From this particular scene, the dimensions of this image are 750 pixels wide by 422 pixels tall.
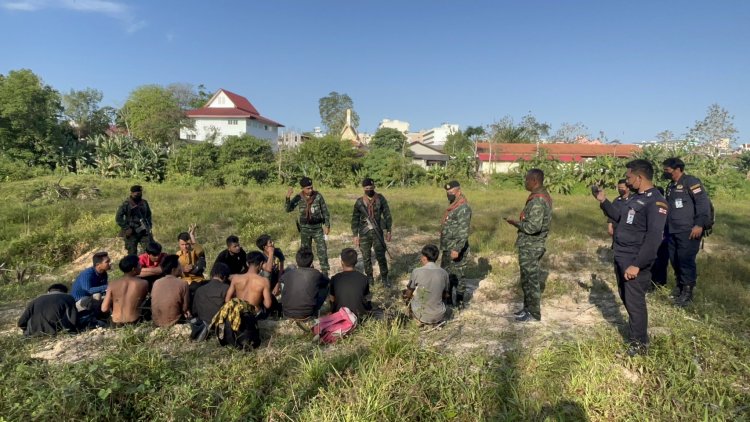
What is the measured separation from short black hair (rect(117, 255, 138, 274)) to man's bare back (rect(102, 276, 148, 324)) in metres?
0.14

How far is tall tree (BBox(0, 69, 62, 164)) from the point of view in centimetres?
2364

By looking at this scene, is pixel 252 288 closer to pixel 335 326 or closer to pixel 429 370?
pixel 335 326

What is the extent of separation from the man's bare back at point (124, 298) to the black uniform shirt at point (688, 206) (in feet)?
21.5

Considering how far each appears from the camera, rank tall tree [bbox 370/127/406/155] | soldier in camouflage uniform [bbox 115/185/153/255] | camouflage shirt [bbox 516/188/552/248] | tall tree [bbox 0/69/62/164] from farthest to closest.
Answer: tall tree [bbox 370/127/406/155] → tall tree [bbox 0/69/62/164] → soldier in camouflage uniform [bbox 115/185/153/255] → camouflage shirt [bbox 516/188/552/248]

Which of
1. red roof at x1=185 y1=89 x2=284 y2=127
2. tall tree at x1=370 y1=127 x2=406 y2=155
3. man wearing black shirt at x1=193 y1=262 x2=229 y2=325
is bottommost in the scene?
man wearing black shirt at x1=193 y1=262 x2=229 y2=325

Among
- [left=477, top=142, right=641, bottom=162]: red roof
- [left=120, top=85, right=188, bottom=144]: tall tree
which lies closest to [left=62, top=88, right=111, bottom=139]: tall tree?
[left=120, top=85, right=188, bottom=144]: tall tree

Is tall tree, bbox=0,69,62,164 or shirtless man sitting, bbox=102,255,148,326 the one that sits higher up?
tall tree, bbox=0,69,62,164

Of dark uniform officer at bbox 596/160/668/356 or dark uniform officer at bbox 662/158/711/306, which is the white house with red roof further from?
dark uniform officer at bbox 596/160/668/356

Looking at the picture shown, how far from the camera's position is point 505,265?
7707 millimetres

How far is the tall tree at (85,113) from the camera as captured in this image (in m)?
35.2

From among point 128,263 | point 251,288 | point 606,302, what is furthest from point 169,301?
point 606,302

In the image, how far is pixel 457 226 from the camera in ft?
18.0

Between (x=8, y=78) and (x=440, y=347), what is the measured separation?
3090cm

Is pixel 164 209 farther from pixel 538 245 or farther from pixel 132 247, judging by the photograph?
pixel 538 245
